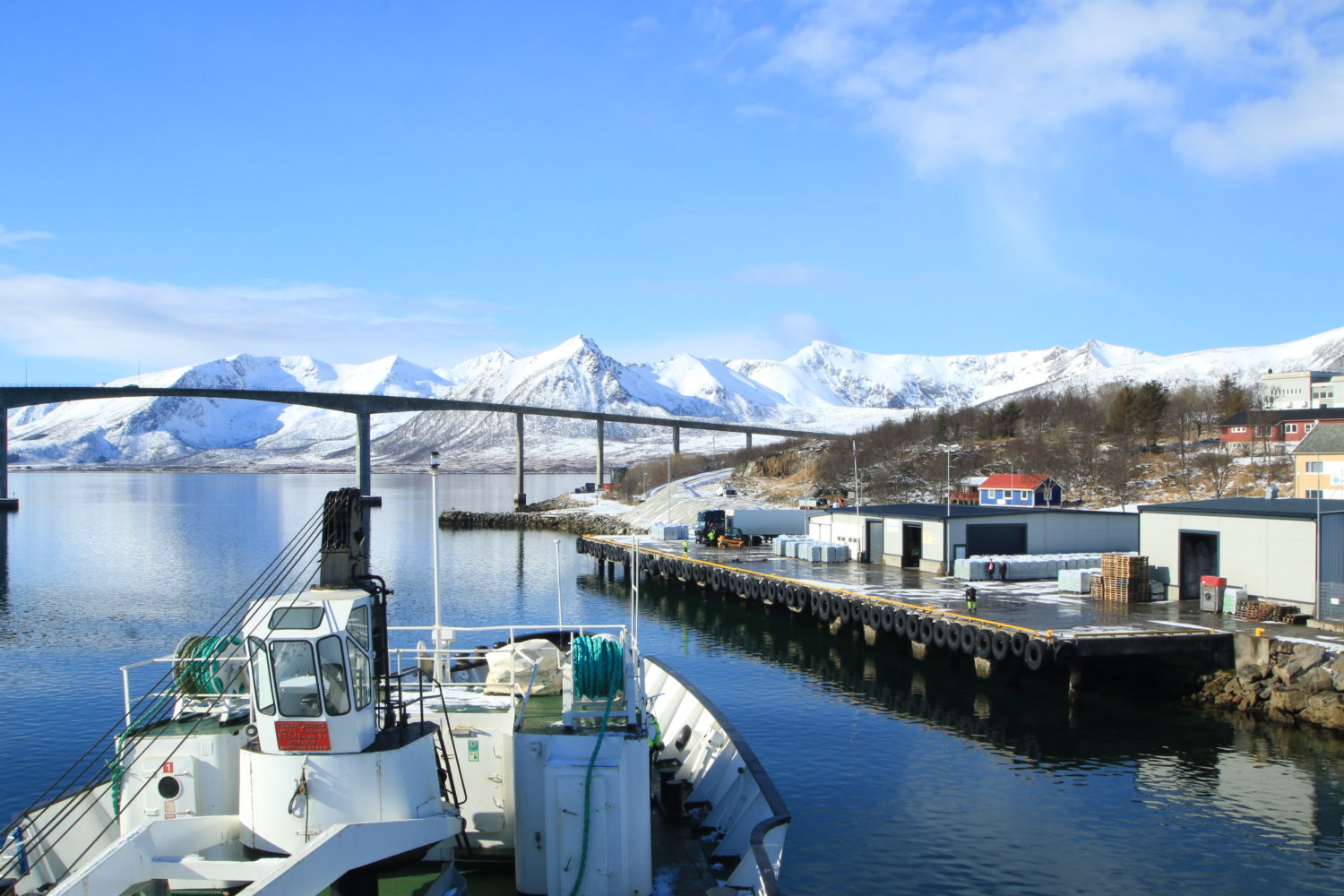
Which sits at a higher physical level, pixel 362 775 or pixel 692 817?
pixel 362 775

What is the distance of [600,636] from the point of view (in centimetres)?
1450

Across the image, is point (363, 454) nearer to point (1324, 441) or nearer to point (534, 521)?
point (534, 521)

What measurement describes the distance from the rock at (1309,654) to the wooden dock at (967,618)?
1.79m

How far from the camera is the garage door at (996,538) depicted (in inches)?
1681

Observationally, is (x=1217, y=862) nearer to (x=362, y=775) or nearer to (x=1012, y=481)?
(x=362, y=775)

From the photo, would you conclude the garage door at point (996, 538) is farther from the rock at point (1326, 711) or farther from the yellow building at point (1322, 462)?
the yellow building at point (1322, 462)

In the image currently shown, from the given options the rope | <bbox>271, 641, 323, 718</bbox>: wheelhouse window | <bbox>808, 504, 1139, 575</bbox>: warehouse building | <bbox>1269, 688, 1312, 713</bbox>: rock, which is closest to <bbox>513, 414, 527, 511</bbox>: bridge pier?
<bbox>808, 504, 1139, 575</bbox>: warehouse building

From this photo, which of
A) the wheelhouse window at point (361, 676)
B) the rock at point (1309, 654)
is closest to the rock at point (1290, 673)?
the rock at point (1309, 654)

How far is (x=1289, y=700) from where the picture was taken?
24.7m

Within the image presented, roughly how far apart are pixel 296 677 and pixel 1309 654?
25420 mm

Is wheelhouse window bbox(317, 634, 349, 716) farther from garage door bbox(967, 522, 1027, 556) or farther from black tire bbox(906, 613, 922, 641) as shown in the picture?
garage door bbox(967, 522, 1027, 556)

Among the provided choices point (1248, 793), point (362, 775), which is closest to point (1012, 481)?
point (1248, 793)

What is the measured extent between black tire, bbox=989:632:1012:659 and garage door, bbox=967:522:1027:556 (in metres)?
14.4

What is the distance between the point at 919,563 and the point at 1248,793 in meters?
23.9
